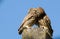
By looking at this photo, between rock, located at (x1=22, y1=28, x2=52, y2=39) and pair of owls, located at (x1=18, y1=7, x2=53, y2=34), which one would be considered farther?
pair of owls, located at (x1=18, y1=7, x2=53, y2=34)

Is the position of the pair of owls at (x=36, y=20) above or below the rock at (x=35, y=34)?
above

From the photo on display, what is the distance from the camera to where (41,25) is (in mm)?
5691

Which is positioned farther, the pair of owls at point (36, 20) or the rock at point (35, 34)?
the pair of owls at point (36, 20)

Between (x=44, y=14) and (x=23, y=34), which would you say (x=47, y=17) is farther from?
(x=23, y=34)

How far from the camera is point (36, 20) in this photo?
18.8 feet

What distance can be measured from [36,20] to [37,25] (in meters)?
0.09

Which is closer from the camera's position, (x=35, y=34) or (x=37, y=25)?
(x=35, y=34)

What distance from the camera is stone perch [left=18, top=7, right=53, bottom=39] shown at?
5.53 meters

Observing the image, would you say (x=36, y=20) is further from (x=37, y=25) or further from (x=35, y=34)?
(x=35, y=34)

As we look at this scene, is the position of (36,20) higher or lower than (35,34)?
higher

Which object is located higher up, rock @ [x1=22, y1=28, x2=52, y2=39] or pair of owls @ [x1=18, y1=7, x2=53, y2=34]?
pair of owls @ [x1=18, y1=7, x2=53, y2=34]

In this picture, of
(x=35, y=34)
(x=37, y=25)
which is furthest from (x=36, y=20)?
(x=35, y=34)

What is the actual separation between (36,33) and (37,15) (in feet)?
1.02

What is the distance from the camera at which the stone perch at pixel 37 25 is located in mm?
5531
